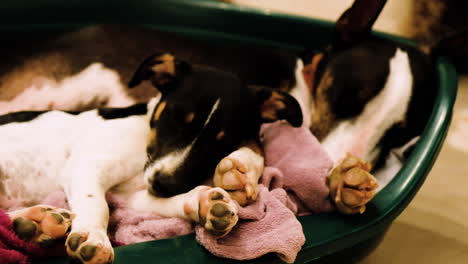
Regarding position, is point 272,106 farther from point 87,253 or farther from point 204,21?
point 204,21

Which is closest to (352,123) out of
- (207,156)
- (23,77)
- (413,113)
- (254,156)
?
(413,113)

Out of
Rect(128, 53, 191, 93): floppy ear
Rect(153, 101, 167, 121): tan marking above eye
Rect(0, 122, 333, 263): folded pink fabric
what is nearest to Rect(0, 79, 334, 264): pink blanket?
Rect(0, 122, 333, 263): folded pink fabric

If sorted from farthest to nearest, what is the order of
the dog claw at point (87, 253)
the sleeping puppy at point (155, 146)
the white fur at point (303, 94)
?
the white fur at point (303, 94) → the sleeping puppy at point (155, 146) → the dog claw at point (87, 253)

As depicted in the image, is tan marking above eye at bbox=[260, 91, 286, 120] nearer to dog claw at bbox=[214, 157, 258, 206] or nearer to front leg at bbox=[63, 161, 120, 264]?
dog claw at bbox=[214, 157, 258, 206]

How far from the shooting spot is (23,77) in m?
2.29

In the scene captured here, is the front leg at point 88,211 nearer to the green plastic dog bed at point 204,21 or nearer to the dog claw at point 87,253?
the dog claw at point 87,253

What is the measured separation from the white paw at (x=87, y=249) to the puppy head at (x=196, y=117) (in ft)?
1.25

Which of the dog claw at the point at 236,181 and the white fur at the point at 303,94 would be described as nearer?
the dog claw at the point at 236,181

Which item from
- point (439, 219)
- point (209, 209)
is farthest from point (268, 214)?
point (439, 219)

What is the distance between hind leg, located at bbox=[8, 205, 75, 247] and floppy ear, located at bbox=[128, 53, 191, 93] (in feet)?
2.14

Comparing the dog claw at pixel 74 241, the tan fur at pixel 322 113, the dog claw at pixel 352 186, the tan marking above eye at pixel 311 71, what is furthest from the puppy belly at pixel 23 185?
the tan marking above eye at pixel 311 71

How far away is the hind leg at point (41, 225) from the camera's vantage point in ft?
4.06

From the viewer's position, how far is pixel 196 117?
5.30 feet

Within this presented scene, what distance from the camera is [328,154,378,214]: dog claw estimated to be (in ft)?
4.57
